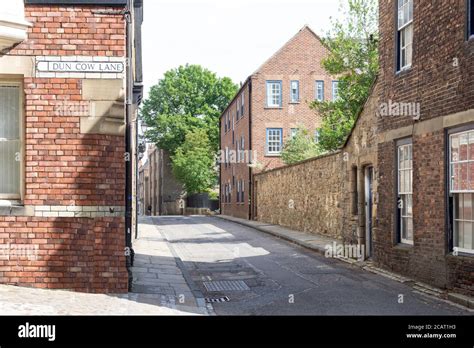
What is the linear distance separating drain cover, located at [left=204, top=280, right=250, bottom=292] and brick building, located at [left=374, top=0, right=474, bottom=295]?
136 inches

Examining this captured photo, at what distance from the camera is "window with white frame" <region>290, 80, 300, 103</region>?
1626 inches

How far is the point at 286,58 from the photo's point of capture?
4128 centimetres

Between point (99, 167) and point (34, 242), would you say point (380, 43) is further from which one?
point (34, 242)

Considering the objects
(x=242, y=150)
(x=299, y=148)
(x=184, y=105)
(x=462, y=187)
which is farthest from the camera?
(x=184, y=105)

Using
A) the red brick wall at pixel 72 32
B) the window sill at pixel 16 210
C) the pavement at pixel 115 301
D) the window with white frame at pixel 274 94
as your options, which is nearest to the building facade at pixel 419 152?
the pavement at pixel 115 301

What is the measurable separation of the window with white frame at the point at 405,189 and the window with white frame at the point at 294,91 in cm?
2814

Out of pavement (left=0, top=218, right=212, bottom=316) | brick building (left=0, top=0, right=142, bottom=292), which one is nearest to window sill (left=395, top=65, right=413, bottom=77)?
brick building (left=0, top=0, right=142, bottom=292)

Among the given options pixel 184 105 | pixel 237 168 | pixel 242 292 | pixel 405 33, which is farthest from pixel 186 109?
pixel 242 292

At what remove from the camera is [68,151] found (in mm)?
9953

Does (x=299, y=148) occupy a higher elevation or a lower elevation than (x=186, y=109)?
lower
